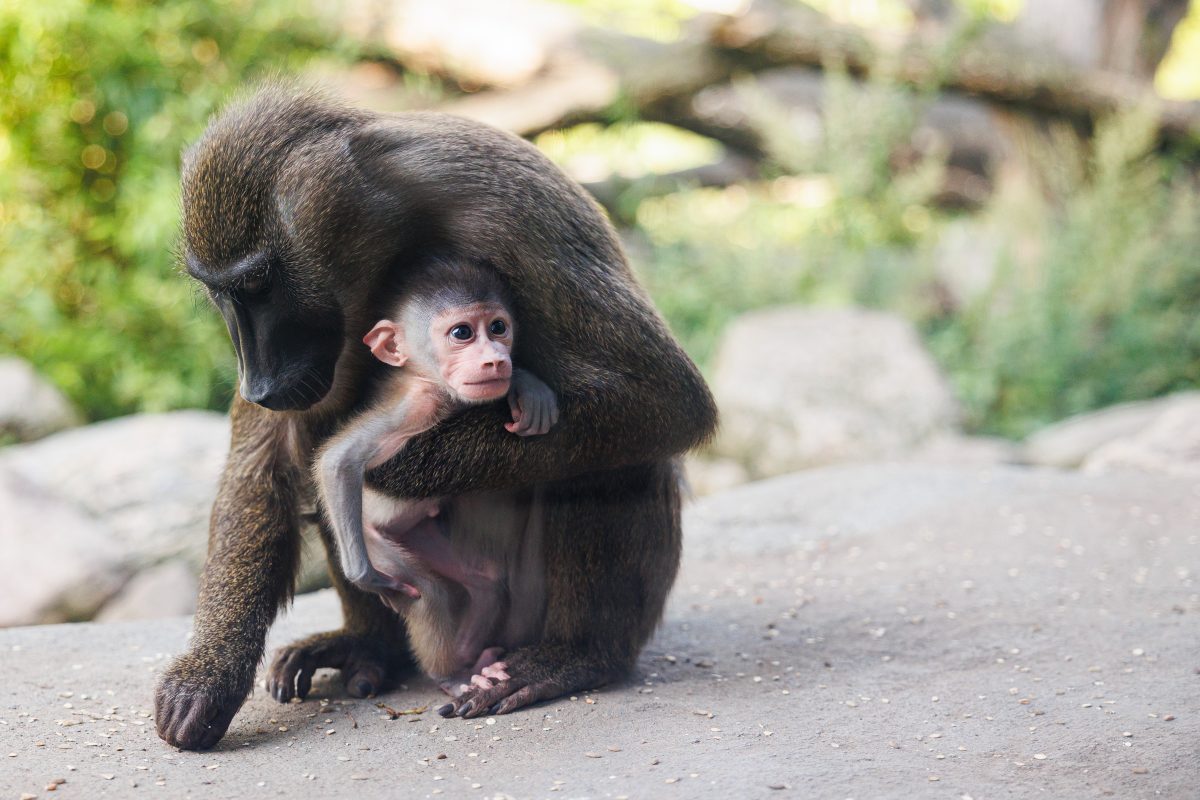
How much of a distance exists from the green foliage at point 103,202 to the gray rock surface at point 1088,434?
4.87 meters

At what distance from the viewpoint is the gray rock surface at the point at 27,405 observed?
290 inches

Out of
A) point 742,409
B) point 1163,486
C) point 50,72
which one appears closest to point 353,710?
point 1163,486

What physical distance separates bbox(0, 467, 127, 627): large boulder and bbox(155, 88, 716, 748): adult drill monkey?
95.8 inches

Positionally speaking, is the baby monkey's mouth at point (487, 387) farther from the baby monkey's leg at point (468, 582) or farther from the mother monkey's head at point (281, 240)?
the baby monkey's leg at point (468, 582)

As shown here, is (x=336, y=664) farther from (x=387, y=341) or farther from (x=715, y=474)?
(x=715, y=474)

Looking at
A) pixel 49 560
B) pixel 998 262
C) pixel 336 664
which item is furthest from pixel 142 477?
pixel 998 262

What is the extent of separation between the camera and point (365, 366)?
3.32 metres

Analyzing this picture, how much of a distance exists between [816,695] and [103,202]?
6385 mm

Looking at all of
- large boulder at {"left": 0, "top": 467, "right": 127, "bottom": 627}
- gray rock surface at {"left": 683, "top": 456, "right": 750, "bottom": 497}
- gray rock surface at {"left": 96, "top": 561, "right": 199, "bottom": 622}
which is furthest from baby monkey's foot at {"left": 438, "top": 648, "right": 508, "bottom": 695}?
gray rock surface at {"left": 683, "top": 456, "right": 750, "bottom": 497}

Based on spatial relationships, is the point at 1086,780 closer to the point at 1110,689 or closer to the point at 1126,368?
the point at 1110,689

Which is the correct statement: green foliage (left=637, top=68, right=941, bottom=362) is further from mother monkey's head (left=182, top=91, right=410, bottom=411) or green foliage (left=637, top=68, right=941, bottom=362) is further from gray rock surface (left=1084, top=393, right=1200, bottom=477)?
mother monkey's head (left=182, top=91, right=410, bottom=411)

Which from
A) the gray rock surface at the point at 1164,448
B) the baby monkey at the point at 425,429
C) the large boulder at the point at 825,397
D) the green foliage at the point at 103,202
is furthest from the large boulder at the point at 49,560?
the gray rock surface at the point at 1164,448

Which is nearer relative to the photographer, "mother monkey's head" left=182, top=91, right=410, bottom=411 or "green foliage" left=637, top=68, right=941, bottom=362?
"mother monkey's head" left=182, top=91, right=410, bottom=411

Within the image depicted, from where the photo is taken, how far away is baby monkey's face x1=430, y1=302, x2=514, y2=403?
119 inches
